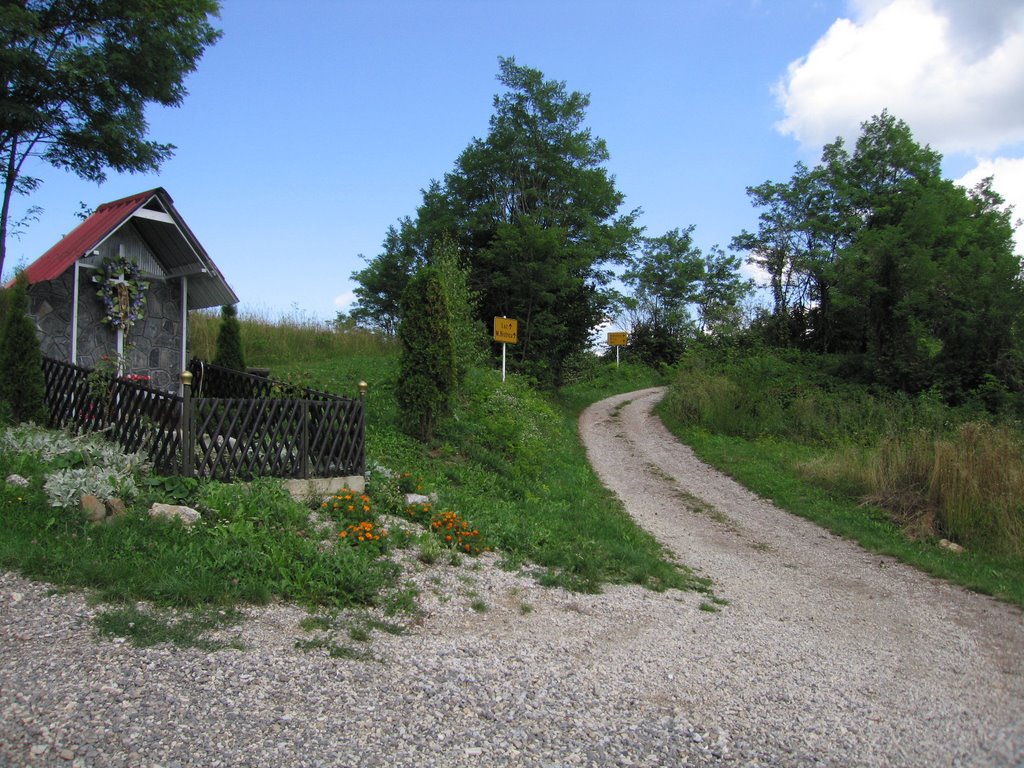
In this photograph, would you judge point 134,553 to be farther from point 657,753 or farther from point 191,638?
point 657,753

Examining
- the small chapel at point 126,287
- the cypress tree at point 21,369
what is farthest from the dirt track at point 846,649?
the small chapel at point 126,287

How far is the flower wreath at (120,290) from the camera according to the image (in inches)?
461

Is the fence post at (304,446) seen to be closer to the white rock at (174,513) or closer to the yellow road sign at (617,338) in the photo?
the white rock at (174,513)

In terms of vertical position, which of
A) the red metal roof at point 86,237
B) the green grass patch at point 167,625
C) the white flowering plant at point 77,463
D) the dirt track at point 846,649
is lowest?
the dirt track at point 846,649

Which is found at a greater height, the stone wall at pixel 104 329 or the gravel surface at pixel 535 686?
the stone wall at pixel 104 329

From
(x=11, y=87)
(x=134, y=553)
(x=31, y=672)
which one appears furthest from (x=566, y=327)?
(x=31, y=672)

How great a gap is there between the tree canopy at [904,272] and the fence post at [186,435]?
2136cm

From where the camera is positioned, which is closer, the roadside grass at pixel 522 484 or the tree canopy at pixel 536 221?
the roadside grass at pixel 522 484

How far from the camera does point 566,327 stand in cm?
2447

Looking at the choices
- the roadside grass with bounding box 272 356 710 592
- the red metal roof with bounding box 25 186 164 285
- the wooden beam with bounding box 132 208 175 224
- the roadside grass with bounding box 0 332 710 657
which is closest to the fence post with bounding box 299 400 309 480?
the roadside grass with bounding box 0 332 710 657

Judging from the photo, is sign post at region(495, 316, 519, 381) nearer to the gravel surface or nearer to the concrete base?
the concrete base

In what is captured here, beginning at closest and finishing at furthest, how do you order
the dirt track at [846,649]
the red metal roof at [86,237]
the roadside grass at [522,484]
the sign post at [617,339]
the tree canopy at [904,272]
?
the dirt track at [846,649] → the roadside grass at [522,484] → the red metal roof at [86,237] → the tree canopy at [904,272] → the sign post at [617,339]

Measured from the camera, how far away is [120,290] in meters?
11.9

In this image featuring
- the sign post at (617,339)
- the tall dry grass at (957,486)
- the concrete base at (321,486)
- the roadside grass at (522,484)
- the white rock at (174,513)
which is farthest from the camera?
the sign post at (617,339)
